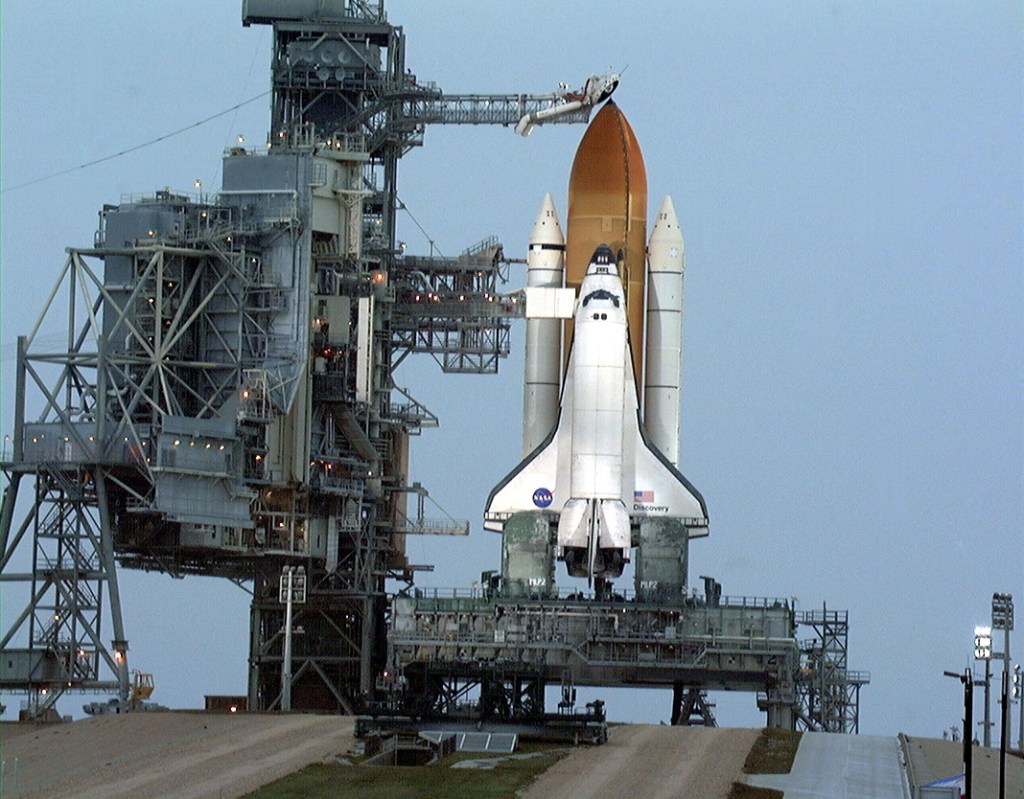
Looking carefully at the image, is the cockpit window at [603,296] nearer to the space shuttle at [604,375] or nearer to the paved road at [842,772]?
the space shuttle at [604,375]

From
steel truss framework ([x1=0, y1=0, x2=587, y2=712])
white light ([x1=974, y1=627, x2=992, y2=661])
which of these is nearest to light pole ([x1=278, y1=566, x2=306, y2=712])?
steel truss framework ([x1=0, y1=0, x2=587, y2=712])

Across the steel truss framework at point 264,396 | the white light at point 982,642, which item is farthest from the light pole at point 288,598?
the white light at point 982,642

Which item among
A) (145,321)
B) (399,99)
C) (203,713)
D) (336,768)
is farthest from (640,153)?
(336,768)

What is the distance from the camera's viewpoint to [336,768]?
61.2 m

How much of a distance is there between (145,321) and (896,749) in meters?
28.2

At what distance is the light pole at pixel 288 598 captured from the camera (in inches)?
3145

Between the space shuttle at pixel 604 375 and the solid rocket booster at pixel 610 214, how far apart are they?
Answer: 0.03m

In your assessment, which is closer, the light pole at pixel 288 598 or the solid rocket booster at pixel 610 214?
the light pole at pixel 288 598

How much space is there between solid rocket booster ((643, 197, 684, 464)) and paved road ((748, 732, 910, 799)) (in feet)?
53.8

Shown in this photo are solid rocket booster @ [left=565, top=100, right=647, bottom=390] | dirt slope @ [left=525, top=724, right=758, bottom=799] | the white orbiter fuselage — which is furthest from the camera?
solid rocket booster @ [left=565, top=100, right=647, bottom=390]

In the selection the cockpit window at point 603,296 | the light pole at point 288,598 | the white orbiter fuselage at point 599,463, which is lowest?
the light pole at point 288,598

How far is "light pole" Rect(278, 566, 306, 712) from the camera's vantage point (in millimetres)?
79875

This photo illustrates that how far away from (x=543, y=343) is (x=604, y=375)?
5.34 metres

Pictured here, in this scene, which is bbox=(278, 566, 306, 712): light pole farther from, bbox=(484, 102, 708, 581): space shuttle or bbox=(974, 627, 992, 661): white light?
bbox=(974, 627, 992, 661): white light
